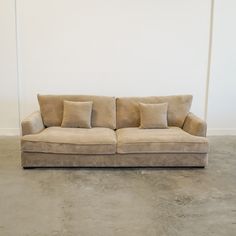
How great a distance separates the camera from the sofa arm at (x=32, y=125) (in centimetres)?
402

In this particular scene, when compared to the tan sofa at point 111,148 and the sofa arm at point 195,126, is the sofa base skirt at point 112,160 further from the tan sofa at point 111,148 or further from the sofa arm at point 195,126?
the sofa arm at point 195,126

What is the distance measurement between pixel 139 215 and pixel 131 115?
1975 millimetres

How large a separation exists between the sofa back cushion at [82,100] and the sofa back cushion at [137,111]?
10cm

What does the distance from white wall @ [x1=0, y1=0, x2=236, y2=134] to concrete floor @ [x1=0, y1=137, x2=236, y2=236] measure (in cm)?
162

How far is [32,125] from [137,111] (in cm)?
144

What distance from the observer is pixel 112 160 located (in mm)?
3949

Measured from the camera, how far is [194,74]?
5.43 meters

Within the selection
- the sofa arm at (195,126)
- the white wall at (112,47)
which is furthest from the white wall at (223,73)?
the sofa arm at (195,126)

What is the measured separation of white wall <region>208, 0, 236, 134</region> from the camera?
5.25 metres

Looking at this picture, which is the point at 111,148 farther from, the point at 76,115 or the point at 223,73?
the point at 223,73

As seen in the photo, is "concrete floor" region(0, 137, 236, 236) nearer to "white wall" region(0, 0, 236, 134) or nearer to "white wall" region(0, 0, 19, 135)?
"white wall" region(0, 0, 19, 135)

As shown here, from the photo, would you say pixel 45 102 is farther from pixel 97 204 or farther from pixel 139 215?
pixel 139 215

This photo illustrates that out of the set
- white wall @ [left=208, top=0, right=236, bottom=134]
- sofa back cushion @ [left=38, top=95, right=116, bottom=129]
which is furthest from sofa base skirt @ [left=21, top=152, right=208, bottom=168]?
white wall @ [left=208, top=0, right=236, bottom=134]

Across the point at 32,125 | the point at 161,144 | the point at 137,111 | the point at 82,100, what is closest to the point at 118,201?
the point at 161,144
